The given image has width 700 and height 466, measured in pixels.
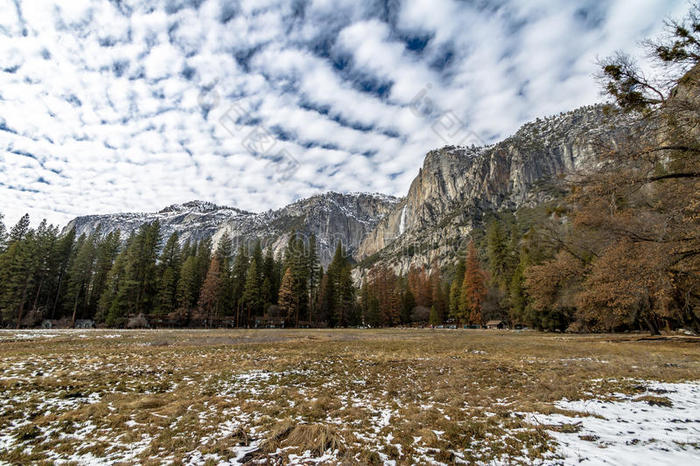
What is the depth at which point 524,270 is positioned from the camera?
38188mm

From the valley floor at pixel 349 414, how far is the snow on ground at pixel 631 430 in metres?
0.02

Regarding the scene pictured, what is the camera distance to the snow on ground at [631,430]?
150 inches

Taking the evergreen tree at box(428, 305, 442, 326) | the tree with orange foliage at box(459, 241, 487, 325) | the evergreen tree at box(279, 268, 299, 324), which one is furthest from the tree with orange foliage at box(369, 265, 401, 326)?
the evergreen tree at box(279, 268, 299, 324)

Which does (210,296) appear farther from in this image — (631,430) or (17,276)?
(631,430)

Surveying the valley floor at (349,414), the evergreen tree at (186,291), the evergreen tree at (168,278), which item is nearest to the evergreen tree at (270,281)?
the evergreen tree at (186,291)

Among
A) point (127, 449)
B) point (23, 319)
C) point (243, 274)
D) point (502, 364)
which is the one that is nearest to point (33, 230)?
point (23, 319)

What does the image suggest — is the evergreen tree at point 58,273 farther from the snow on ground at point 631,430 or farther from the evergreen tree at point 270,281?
the snow on ground at point 631,430

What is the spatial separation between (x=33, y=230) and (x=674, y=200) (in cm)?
6768

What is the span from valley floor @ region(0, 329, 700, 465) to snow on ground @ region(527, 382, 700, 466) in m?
0.02

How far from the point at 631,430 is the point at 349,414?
4.65m

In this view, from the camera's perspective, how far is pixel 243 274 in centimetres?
5650

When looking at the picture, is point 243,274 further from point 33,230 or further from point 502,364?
point 502,364

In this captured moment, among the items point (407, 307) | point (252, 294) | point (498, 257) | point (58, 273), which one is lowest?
point (407, 307)

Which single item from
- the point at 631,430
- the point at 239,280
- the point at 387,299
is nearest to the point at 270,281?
the point at 239,280
